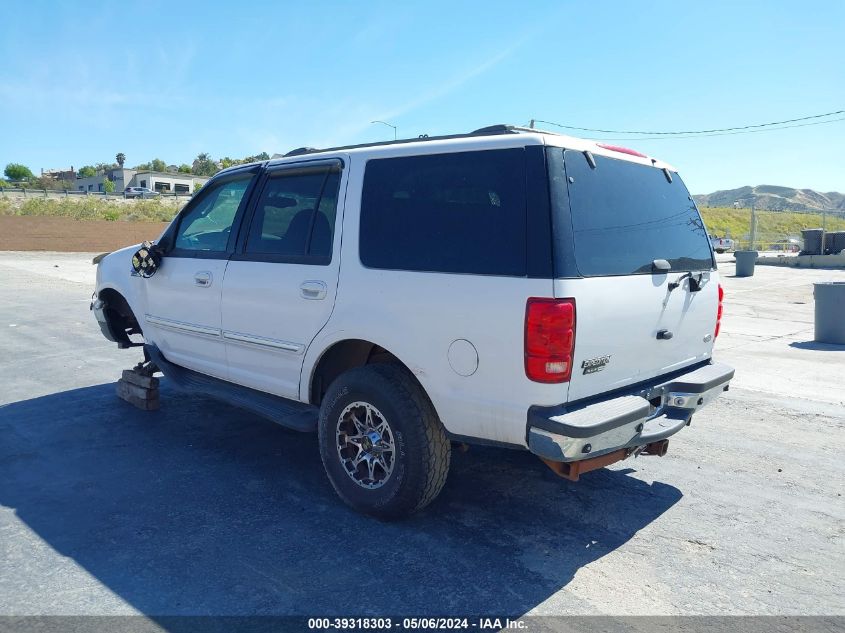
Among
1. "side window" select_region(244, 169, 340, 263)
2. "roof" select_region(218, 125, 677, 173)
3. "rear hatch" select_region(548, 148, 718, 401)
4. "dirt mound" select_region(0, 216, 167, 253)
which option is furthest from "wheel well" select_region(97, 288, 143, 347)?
"dirt mound" select_region(0, 216, 167, 253)

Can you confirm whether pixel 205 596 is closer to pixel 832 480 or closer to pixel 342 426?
pixel 342 426

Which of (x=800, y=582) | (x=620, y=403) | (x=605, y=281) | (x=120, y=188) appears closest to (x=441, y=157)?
(x=605, y=281)

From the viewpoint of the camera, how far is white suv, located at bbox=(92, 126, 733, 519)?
3.21 m

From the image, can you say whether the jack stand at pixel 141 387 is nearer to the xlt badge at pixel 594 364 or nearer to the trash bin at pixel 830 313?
the xlt badge at pixel 594 364

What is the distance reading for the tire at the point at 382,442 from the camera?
3.58 meters

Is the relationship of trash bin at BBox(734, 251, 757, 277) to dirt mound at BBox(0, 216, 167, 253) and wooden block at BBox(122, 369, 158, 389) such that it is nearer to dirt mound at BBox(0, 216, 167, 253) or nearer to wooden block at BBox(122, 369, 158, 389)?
wooden block at BBox(122, 369, 158, 389)

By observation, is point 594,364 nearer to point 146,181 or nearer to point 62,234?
point 62,234

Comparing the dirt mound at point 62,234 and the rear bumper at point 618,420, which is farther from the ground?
the dirt mound at point 62,234

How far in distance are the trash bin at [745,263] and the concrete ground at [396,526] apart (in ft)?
60.8

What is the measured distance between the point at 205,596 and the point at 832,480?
4151 mm

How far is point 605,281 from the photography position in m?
3.34

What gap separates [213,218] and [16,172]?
119 m

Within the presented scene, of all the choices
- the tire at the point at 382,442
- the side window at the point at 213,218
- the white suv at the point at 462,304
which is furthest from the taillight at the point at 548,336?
the side window at the point at 213,218

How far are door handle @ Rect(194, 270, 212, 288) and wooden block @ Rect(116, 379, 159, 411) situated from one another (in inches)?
57.6
